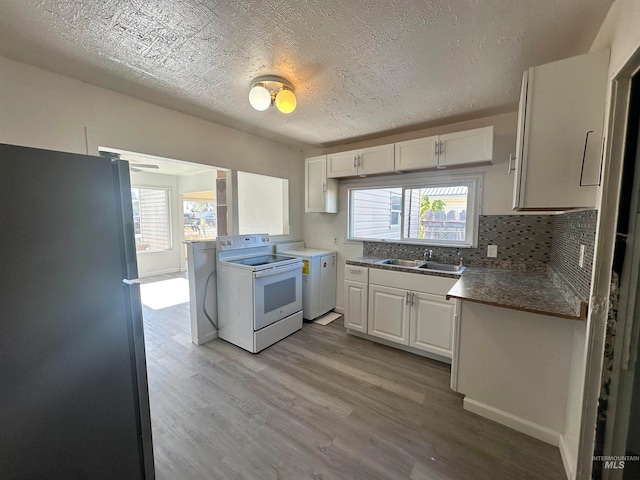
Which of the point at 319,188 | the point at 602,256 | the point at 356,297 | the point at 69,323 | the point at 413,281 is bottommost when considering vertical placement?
the point at 356,297

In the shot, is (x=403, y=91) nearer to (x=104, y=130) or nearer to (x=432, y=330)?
(x=432, y=330)

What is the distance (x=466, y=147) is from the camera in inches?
96.7

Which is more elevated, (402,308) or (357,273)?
(357,273)

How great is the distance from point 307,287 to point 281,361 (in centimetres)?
104

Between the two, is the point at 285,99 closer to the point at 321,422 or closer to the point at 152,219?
the point at 321,422

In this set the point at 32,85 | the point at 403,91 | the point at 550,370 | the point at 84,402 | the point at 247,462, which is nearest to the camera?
the point at 84,402

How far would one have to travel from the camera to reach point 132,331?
0.97 metres

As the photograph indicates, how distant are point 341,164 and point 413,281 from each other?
1633mm

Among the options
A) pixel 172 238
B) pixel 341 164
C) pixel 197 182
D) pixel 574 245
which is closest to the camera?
pixel 574 245

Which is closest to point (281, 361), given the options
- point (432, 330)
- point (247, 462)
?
point (247, 462)

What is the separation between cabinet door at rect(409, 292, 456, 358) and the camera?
7.88 feet

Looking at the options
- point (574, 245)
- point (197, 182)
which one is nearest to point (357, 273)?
point (574, 245)

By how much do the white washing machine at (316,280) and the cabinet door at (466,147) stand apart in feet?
5.90

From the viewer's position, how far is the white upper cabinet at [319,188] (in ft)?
11.3
